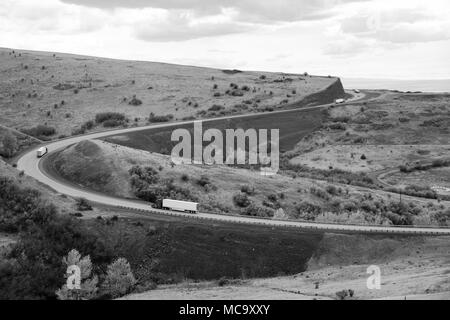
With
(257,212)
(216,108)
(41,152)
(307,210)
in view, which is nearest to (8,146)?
(41,152)

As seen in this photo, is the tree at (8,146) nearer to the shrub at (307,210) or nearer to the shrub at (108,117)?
the shrub at (108,117)

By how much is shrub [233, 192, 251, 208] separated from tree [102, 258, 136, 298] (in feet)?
56.1

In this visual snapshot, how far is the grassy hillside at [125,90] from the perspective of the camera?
9025cm

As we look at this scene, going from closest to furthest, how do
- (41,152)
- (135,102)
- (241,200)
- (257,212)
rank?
1. (257,212)
2. (241,200)
3. (41,152)
4. (135,102)

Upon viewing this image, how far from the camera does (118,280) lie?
112 ft

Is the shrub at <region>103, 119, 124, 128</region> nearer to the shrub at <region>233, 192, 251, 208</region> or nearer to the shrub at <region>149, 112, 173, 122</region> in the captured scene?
the shrub at <region>149, 112, 173, 122</region>

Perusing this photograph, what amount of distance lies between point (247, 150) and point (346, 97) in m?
48.4

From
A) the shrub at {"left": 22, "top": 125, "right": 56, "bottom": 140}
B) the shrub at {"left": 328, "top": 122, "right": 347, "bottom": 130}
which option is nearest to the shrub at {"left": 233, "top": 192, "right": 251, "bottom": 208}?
the shrub at {"left": 22, "top": 125, "right": 56, "bottom": 140}

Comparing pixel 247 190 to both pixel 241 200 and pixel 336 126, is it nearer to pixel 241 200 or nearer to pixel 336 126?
pixel 241 200

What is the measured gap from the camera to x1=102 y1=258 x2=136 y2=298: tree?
33625 millimetres

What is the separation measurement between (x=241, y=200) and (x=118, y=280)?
62.1 ft
